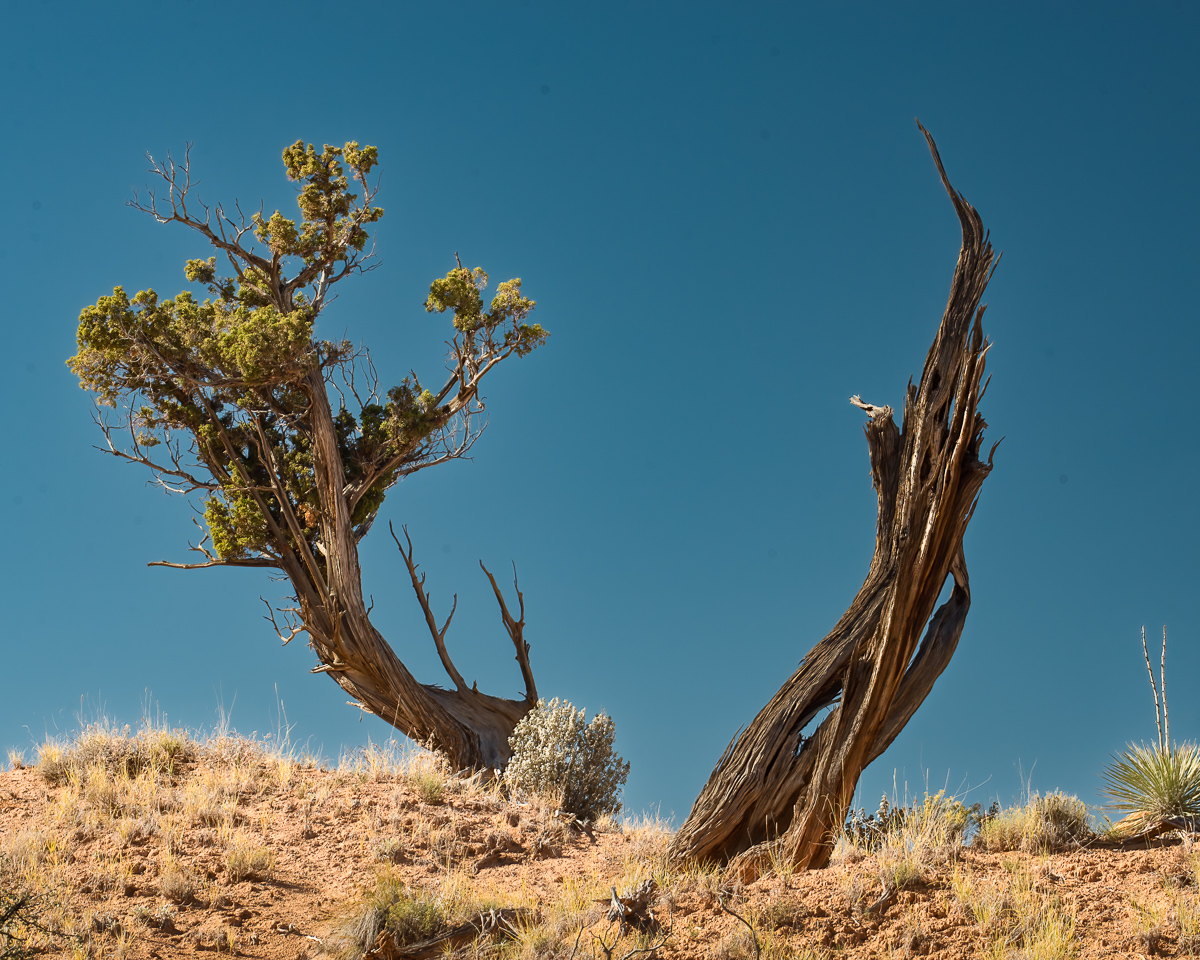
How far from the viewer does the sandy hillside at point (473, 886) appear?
6695mm

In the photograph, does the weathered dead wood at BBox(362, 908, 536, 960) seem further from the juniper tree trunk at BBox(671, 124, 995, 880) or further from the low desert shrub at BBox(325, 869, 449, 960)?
the juniper tree trunk at BBox(671, 124, 995, 880)

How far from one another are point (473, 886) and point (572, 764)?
364 cm

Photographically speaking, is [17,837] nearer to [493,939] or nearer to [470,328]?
[493,939]

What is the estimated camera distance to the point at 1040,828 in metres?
7.95

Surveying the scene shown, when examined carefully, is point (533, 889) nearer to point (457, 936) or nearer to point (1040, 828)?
point (457, 936)

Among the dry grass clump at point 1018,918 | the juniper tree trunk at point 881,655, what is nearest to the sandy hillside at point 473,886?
the dry grass clump at point 1018,918

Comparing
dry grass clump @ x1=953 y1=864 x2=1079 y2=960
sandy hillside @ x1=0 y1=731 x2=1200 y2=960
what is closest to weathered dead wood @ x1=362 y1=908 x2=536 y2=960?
sandy hillside @ x1=0 y1=731 x2=1200 y2=960

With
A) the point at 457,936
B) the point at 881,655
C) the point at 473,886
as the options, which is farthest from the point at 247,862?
the point at 881,655

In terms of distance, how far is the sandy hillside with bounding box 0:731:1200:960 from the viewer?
670 centimetres

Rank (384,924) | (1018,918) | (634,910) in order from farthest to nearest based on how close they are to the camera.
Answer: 1. (634,910)
2. (384,924)
3. (1018,918)

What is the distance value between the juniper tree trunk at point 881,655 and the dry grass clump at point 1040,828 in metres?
1.05

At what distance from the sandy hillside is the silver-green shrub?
3.46 feet

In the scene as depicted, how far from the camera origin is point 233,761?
11.7 meters

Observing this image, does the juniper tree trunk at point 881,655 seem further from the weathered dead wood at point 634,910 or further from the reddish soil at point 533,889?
the weathered dead wood at point 634,910
